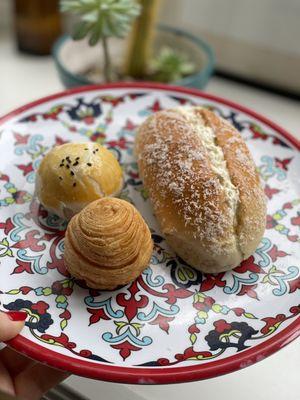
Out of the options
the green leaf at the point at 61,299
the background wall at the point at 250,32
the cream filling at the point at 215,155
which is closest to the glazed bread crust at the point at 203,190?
the cream filling at the point at 215,155

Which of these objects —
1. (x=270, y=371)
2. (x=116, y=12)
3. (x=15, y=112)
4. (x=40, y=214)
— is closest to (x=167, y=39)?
(x=116, y=12)

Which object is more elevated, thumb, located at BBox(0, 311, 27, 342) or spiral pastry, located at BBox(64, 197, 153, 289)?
spiral pastry, located at BBox(64, 197, 153, 289)

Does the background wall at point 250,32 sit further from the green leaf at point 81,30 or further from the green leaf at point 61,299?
the green leaf at point 61,299

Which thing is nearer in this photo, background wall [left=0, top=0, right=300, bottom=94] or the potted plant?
the potted plant

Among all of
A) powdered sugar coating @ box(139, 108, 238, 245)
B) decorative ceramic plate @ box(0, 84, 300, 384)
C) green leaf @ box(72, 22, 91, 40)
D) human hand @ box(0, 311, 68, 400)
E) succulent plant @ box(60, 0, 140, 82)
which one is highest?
succulent plant @ box(60, 0, 140, 82)

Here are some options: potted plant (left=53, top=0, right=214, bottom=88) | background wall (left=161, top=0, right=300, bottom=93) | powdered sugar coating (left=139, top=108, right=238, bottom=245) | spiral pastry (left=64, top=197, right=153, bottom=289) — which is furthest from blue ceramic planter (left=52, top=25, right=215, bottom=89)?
spiral pastry (left=64, top=197, right=153, bottom=289)

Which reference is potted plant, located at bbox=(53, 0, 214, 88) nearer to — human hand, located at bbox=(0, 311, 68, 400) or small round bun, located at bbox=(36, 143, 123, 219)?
small round bun, located at bbox=(36, 143, 123, 219)
